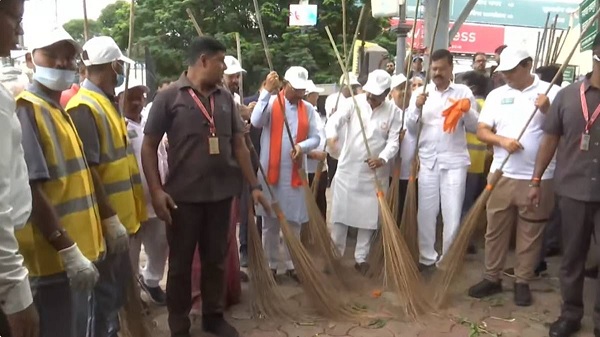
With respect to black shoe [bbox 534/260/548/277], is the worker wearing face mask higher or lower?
higher

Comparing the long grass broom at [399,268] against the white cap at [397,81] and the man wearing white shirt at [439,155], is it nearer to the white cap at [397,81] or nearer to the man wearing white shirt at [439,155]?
the man wearing white shirt at [439,155]

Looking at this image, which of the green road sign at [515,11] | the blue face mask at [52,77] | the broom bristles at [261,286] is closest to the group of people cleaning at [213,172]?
the blue face mask at [52,77]

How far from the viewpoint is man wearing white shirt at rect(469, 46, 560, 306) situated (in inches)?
155

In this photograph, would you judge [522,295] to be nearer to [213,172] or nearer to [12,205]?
[213,172]

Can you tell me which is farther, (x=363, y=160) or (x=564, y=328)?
(x=363, y=160)

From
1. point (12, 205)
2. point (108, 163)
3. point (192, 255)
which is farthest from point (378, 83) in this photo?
point (12, 205)

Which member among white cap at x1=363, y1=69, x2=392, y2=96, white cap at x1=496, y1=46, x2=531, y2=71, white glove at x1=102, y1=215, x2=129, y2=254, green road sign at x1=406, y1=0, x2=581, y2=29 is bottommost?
white glove at x1=102, y1=215, x2=129, y2=254

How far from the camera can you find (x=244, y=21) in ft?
56.9

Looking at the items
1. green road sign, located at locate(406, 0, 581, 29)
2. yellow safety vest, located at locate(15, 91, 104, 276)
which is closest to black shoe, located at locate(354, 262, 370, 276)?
yellow safety vest, located at locate(15, 91, 104, 276)

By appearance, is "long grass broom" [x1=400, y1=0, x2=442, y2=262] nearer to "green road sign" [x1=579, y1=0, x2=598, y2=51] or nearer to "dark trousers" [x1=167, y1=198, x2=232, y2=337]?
"dark trousers" [x1=167, y1=198, x2=232, y2=337]

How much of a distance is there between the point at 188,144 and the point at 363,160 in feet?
5.77

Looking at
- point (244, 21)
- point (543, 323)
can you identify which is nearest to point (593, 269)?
point (543, 323)

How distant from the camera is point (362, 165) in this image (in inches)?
182

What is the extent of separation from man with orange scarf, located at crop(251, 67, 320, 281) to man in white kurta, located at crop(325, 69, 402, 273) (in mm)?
321
